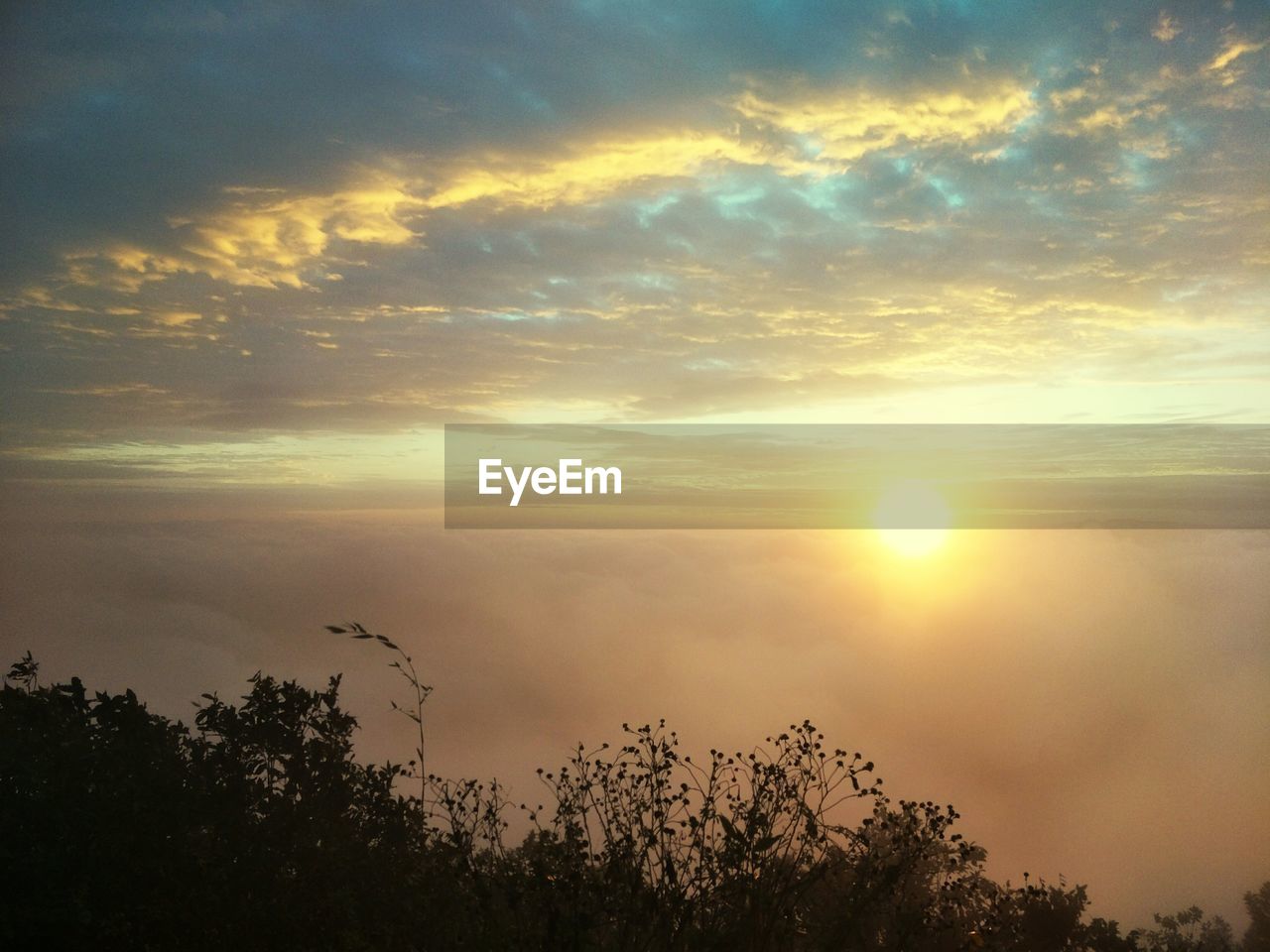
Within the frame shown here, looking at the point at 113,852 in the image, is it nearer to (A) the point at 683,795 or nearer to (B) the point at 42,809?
(B) the point at 42,809

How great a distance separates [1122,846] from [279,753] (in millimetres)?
223517

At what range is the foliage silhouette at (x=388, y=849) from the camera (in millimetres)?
5629

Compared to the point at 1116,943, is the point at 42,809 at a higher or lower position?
higher

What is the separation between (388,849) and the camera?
13.4 metres

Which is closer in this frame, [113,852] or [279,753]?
[113,852]

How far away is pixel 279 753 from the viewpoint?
14.3m

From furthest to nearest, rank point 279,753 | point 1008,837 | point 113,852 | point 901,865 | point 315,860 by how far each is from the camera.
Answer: point 1008,837, point 279,753, point 315,860, point 113,852, point 901,865

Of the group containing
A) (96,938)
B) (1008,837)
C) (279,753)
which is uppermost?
(279,753)

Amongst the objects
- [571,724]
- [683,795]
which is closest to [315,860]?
[683,795]

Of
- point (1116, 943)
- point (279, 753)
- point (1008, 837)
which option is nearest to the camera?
point (279, 753)

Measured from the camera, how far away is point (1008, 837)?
16050 cm

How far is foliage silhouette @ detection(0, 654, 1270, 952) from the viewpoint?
18.5 feet

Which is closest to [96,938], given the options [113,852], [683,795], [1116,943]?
[113,852]

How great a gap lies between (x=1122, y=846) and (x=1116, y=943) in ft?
691
